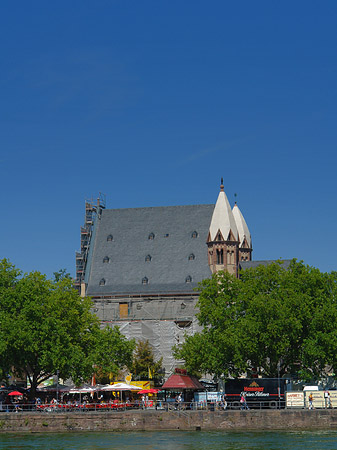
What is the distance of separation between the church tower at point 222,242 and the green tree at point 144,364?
17252mm

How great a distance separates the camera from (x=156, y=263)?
12725 centimetres

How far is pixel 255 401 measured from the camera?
72812 mm

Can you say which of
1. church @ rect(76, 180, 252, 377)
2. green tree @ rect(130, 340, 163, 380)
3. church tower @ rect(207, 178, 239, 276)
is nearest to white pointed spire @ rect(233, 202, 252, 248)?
church @ rect(76, 180, 252, 377)

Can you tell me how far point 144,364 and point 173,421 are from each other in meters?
42.9

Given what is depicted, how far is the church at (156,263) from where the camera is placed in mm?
121875

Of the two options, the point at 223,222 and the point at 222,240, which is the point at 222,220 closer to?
the point at 223,222

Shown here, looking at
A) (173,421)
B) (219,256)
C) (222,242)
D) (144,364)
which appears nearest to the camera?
(173,421)

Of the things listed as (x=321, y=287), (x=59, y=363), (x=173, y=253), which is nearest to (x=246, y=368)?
(x=321, y=287)

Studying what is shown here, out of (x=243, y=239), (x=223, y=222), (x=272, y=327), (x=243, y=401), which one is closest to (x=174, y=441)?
(x=243, y=401)

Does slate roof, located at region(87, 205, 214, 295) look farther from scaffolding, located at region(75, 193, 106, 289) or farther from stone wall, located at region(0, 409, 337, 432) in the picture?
stone wall, located at region(0, 409, 337, 432)

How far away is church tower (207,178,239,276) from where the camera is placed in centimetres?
12412

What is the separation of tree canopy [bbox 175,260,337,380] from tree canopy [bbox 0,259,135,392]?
29.1ft

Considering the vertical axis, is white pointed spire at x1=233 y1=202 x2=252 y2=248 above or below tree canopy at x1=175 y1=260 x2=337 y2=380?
above

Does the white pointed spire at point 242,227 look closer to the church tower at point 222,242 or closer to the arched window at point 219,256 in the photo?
the church tower at point 222,242
